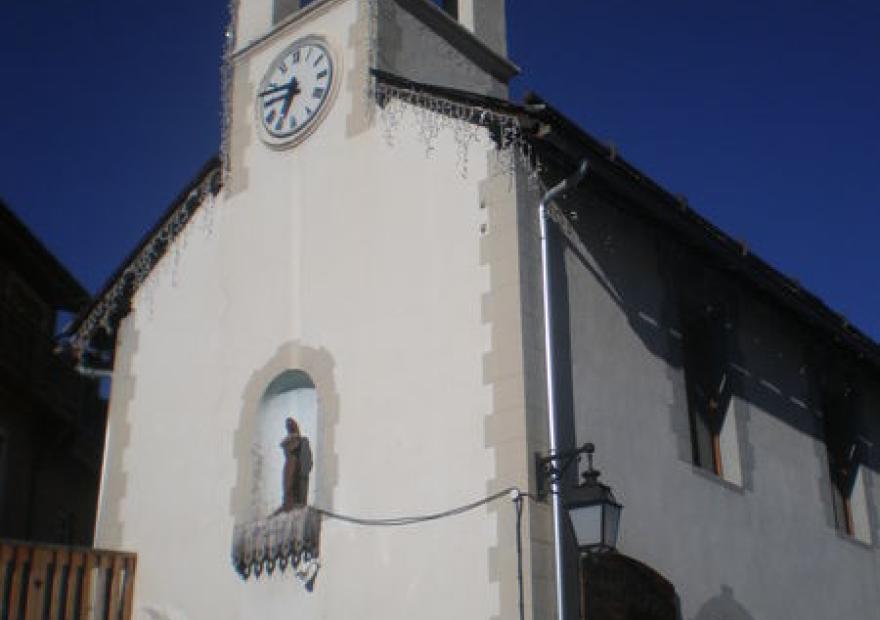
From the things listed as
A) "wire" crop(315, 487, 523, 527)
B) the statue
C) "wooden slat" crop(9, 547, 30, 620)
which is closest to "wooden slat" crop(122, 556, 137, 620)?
"wooden slat" crop(9, 547, 30, 620)

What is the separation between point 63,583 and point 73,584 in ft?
0.32

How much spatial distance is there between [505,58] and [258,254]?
3.87 metres

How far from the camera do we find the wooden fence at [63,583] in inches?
431

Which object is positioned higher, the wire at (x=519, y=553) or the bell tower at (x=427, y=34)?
the bell tower at (x=427, y=34)

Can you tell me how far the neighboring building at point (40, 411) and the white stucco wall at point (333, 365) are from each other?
21.8ft

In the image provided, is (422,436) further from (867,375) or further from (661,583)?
(867,375)

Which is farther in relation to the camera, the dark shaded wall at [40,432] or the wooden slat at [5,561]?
the dark shaded wall at [40,432]

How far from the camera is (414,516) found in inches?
399

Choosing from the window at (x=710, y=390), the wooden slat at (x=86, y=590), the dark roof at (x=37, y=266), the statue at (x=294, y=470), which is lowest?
the wooden slat at (x=86, y=590)

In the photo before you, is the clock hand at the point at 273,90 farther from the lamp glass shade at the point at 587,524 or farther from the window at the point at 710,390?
the lamp glass shade at the point at 587,524

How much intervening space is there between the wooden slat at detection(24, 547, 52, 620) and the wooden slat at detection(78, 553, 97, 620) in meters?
0.45

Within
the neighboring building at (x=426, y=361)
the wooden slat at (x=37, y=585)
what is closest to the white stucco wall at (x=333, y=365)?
the neighboring building at (x=426, y=361)

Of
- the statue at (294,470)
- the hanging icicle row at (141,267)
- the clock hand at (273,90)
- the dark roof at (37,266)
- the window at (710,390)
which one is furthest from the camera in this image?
the dark roof at (37,266)

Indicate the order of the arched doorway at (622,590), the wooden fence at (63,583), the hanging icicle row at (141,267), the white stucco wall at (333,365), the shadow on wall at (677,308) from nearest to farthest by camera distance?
the arched doorway at (622,590) → the white stucco wall at (333,365) → the wooden fence at (63,583) → the shadow on wall at (677,308) → the hanging icicle row at (141,267)
